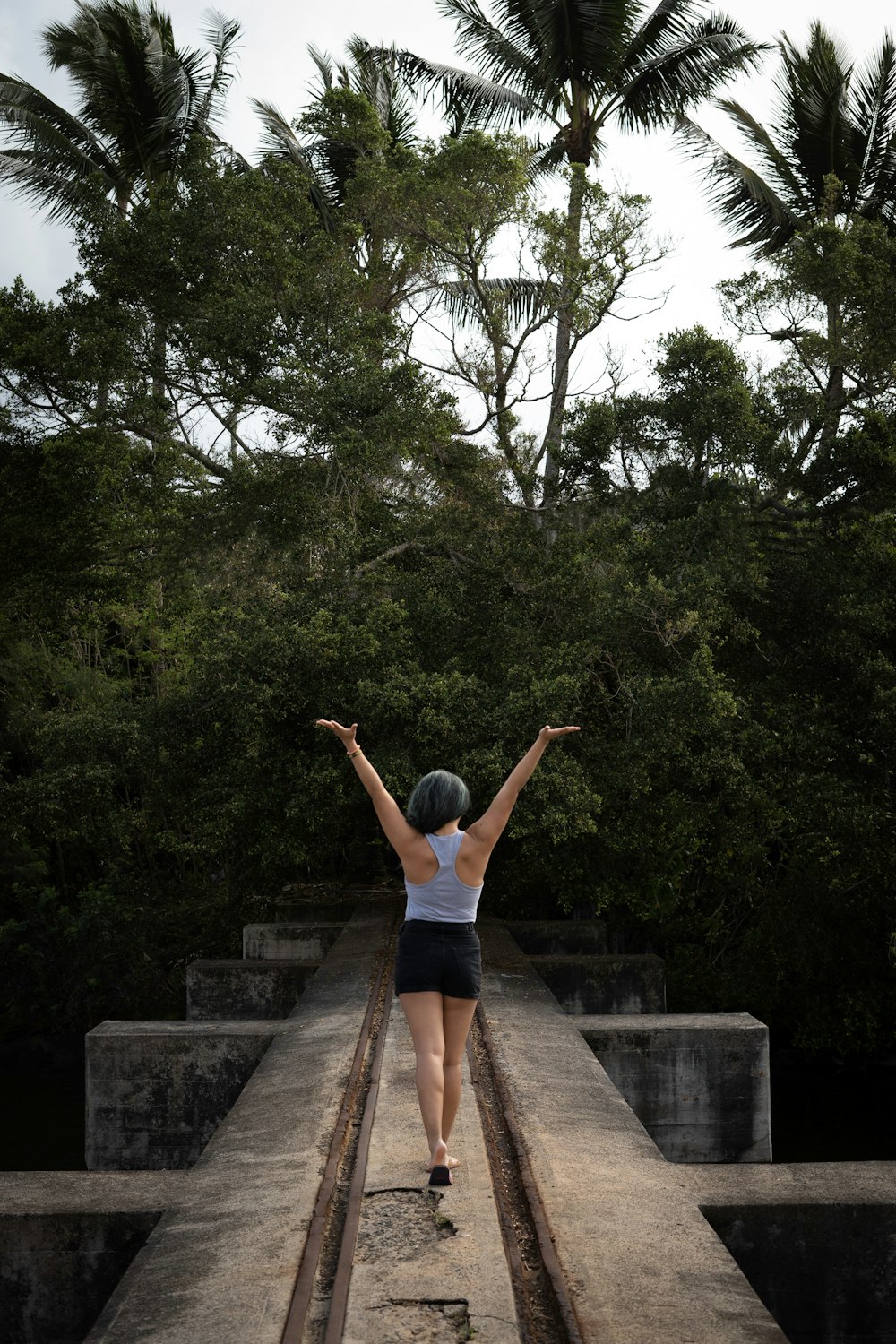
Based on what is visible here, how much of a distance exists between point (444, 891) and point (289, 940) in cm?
950

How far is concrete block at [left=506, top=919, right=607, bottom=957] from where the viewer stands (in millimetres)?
13445

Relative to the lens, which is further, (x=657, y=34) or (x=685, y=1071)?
(x=657, y=34)

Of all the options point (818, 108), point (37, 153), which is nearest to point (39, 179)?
point (37, 153)

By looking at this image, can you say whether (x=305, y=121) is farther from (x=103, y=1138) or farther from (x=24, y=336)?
(x=103, y=1138)

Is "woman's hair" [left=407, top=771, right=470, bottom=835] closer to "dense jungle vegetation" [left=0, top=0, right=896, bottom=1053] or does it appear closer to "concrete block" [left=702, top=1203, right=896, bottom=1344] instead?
"concrete block" [left=702, top=1203, right=896, bottom=1344]

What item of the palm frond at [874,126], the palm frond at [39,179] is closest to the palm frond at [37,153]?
the palm frond at [39,179]

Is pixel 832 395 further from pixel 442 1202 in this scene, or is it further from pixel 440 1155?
pixel 442 1202

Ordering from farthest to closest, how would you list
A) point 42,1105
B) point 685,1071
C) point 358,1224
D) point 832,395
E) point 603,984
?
1. point 42,1105
2. point 832,395
3. point 603,984
4. point 685,1071
5. point 358,1224

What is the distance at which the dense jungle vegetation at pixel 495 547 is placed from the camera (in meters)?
12.9

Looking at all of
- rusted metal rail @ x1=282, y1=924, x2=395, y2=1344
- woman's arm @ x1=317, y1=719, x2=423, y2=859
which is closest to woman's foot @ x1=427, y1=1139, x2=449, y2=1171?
rusted metal rail @ x1=282, y1=924, x2=395, y2=1344

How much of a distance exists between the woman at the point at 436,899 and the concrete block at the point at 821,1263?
1.51m

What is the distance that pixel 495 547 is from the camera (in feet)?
48.6

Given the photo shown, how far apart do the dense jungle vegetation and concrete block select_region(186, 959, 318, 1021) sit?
1.72 metres

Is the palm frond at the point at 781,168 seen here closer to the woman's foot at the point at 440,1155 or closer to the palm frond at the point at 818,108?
the palm frond at the point at 818,108
